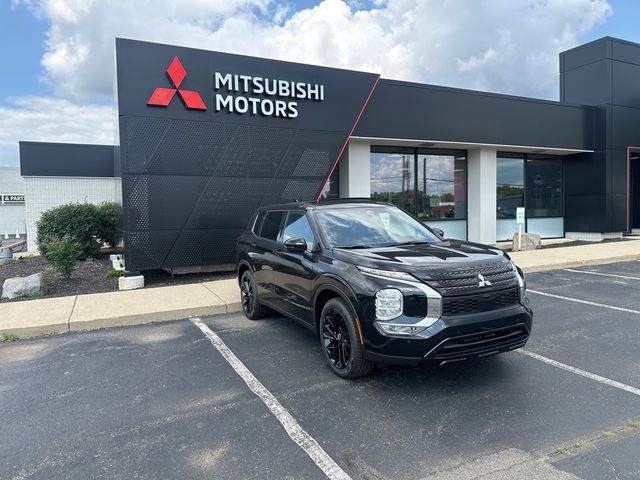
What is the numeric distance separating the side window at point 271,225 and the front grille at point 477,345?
10.1ft

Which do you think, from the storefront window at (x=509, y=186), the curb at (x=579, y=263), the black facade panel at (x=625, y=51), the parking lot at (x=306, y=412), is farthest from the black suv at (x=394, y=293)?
the black facade panel at (x=625, y=51)

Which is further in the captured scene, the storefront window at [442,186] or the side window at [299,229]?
the storefront window at [442,186]

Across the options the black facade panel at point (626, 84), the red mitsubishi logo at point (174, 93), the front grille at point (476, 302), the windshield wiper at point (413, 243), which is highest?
the black facade panel at point (626, 84)

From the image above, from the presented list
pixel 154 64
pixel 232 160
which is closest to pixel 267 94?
pixel 232 160

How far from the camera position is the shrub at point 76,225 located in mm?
13797

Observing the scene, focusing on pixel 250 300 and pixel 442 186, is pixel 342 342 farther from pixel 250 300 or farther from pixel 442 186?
pixel 442 186

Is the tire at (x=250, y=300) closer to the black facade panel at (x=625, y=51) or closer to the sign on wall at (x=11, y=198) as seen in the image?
the black facade panel at (x=625, y=51)

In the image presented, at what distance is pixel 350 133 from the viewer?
11.7 metres

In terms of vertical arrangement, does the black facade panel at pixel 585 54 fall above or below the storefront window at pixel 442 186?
above

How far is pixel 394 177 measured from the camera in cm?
1413

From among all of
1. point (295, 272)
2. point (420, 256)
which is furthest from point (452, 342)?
point (295, 272)

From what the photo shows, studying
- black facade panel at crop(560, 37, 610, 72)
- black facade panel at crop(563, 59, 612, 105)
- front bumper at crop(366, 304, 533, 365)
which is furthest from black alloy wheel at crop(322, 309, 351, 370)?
black facade panel at crop(560, 37, 610, 72)

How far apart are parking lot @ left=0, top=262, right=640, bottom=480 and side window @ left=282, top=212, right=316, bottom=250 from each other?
4.36ft

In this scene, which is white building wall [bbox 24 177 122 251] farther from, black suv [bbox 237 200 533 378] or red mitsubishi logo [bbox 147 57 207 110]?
black suv [bbox 237 200 533 378]
